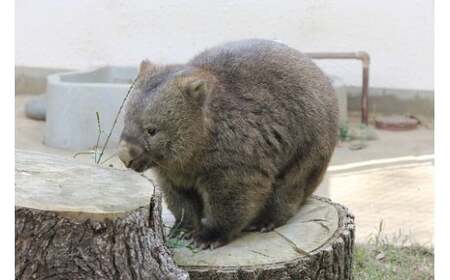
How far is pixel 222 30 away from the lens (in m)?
9.96

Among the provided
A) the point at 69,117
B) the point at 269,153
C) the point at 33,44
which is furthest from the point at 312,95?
the point at 33,44

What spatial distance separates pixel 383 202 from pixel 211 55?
115 inches

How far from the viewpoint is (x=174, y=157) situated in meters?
3.36

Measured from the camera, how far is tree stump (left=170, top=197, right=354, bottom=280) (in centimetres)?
321

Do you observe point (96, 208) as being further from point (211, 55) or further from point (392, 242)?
point (392, 242)

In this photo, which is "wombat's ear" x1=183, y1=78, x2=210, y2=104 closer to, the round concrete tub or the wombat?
the wombat

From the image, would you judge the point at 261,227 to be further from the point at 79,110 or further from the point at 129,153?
the point at 79,110

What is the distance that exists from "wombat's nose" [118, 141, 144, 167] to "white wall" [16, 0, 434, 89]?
6.62 m

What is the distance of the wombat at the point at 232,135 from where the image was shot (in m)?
3.35

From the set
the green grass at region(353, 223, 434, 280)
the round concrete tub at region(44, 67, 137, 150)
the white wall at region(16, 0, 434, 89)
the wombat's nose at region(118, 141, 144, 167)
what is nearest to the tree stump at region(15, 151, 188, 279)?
the wombat's nose at region(118, 141, 144, 167)

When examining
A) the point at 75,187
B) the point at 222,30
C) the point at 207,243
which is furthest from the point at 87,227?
the point at 222,30

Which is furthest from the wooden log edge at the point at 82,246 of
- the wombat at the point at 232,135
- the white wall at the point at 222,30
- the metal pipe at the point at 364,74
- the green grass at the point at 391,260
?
the white wall at the point at 222,30

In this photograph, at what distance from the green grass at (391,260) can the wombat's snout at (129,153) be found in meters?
1.82

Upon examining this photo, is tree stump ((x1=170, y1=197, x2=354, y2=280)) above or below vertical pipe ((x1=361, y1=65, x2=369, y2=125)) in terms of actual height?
above
